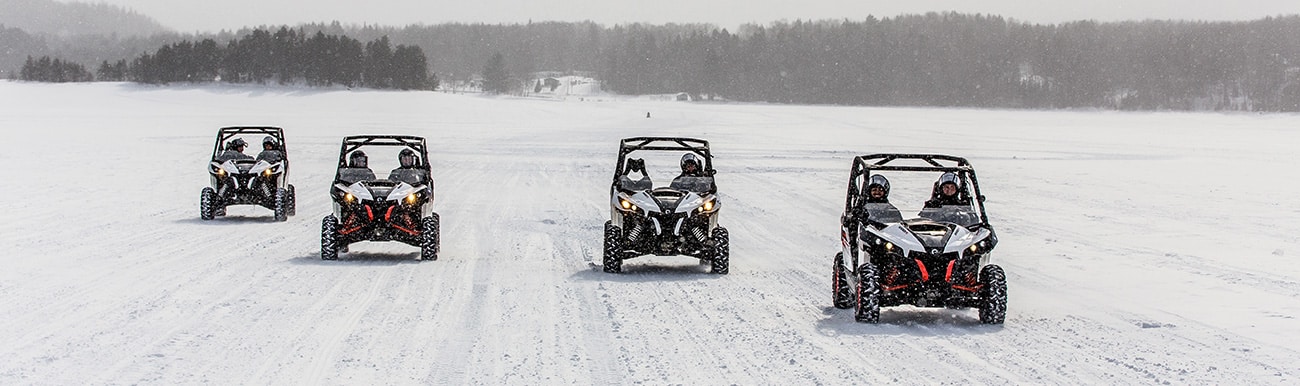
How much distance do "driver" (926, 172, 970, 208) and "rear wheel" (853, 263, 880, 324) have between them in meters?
1.33

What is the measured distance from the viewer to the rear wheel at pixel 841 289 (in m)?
11.2

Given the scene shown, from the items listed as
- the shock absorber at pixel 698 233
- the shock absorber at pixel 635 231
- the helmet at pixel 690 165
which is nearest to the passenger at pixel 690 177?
the helmet at pixel 690 165

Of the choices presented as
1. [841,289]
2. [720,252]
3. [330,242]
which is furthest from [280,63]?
[841,289]

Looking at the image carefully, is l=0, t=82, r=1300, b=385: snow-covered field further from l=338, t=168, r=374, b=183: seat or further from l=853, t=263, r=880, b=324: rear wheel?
l=338, t=168, r=374, b=183: seat

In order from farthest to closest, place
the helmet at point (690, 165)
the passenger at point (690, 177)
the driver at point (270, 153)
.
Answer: the driver at point (270, 153)
the helmet at point (690, 165)
the passenger at point (690, 177)

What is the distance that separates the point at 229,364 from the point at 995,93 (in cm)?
19164

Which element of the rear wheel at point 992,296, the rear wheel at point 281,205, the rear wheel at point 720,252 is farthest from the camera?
the rear wheel at point 281,205

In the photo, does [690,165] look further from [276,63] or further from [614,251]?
[276,63]

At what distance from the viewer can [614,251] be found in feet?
44.8

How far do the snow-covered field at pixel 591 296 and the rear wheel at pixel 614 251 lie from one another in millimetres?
334

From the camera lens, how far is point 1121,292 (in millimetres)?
12594

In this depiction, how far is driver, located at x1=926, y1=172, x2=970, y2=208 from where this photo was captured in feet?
36.9

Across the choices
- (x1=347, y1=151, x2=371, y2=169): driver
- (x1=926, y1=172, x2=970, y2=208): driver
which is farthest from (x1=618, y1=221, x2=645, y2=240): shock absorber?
(x1=347, y1=151, x2=371, y2=169): driver

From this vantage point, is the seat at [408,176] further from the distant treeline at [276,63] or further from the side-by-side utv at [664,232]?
the distant treeline at [276,63]
